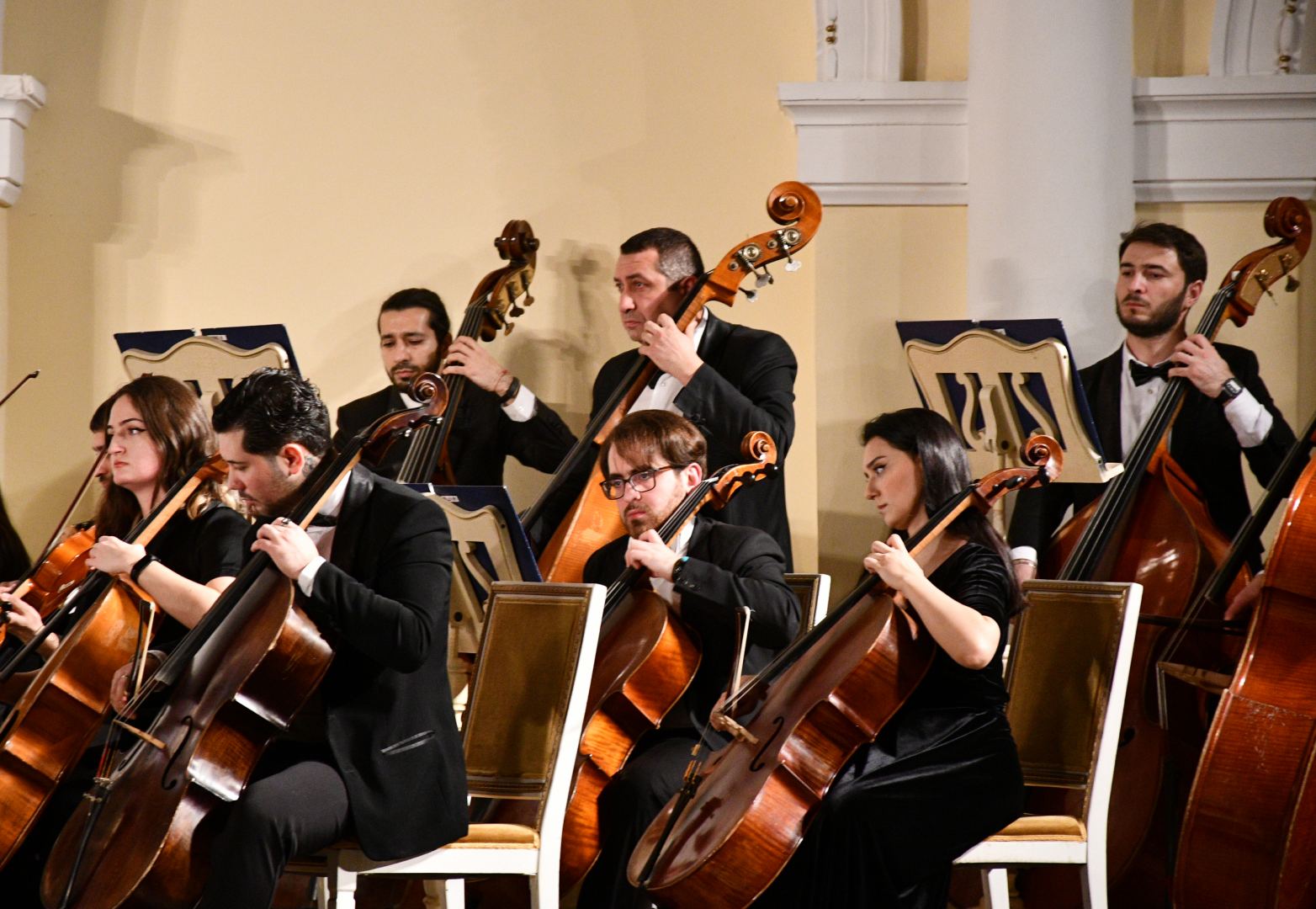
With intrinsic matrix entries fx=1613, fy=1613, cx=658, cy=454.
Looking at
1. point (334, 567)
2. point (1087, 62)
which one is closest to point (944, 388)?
point (1087, 62)

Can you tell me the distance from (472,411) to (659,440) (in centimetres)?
125

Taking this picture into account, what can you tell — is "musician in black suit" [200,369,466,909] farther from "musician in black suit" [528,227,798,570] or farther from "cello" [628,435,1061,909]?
"musician in black suit" [528,227,798,570]

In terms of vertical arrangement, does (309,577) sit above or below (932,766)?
above

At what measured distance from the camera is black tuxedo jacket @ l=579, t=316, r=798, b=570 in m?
3.34

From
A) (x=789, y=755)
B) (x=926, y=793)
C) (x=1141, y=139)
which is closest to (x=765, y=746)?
(x=789, y=755)

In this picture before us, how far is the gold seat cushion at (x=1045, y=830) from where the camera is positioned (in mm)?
2537

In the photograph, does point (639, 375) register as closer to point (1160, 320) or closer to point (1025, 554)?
point (1025, 554)

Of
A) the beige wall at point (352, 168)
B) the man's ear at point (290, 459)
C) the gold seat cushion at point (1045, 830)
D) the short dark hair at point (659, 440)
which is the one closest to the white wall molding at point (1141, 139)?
the beige wall at point (352, 168)

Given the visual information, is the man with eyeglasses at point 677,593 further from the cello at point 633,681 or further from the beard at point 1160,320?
the beard at point 1160,320

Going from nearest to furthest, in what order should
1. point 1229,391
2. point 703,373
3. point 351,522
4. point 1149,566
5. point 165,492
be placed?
point 351,522 < point 165,492 < point 1149,566 < point 1229,391 < point 703,373

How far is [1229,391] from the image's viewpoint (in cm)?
323

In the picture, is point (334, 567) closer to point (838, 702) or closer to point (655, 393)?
point (838, 702)

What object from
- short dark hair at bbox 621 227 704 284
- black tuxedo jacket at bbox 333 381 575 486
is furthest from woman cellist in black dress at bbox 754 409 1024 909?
black tuxedo jacket at bbox 333 381 575 486

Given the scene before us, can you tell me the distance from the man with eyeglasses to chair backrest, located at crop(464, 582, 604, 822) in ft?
0.52
